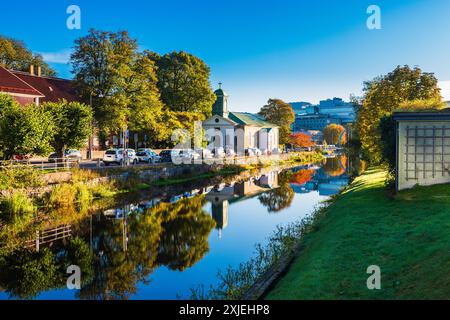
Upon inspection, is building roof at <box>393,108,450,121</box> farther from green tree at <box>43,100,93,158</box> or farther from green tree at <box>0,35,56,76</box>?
green tree at <box>0,35,56,76</box>

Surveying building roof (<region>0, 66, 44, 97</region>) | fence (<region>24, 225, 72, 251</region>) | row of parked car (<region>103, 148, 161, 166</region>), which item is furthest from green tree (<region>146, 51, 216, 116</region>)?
fence (<region>24, 225, 72, 251</region>)

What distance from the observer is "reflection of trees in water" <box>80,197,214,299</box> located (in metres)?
13.8

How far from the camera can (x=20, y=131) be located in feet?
90.2

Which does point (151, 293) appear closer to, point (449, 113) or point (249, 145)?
point (449, 113)

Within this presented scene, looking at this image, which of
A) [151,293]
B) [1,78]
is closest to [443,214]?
[151,293]

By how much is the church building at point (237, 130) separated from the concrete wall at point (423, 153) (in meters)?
58.6

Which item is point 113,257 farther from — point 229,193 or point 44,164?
point 229,193

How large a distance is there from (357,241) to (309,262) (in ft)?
6.57

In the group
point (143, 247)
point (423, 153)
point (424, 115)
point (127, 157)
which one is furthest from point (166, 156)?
point (424, 115)

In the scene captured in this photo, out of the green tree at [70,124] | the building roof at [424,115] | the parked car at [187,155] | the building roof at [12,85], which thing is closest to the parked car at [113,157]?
the green tree at [70,124]

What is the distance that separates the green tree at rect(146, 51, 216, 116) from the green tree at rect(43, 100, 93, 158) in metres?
28.8

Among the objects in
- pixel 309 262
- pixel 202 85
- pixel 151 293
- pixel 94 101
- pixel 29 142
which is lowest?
pixel 151 293

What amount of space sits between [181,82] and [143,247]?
1918 inches
